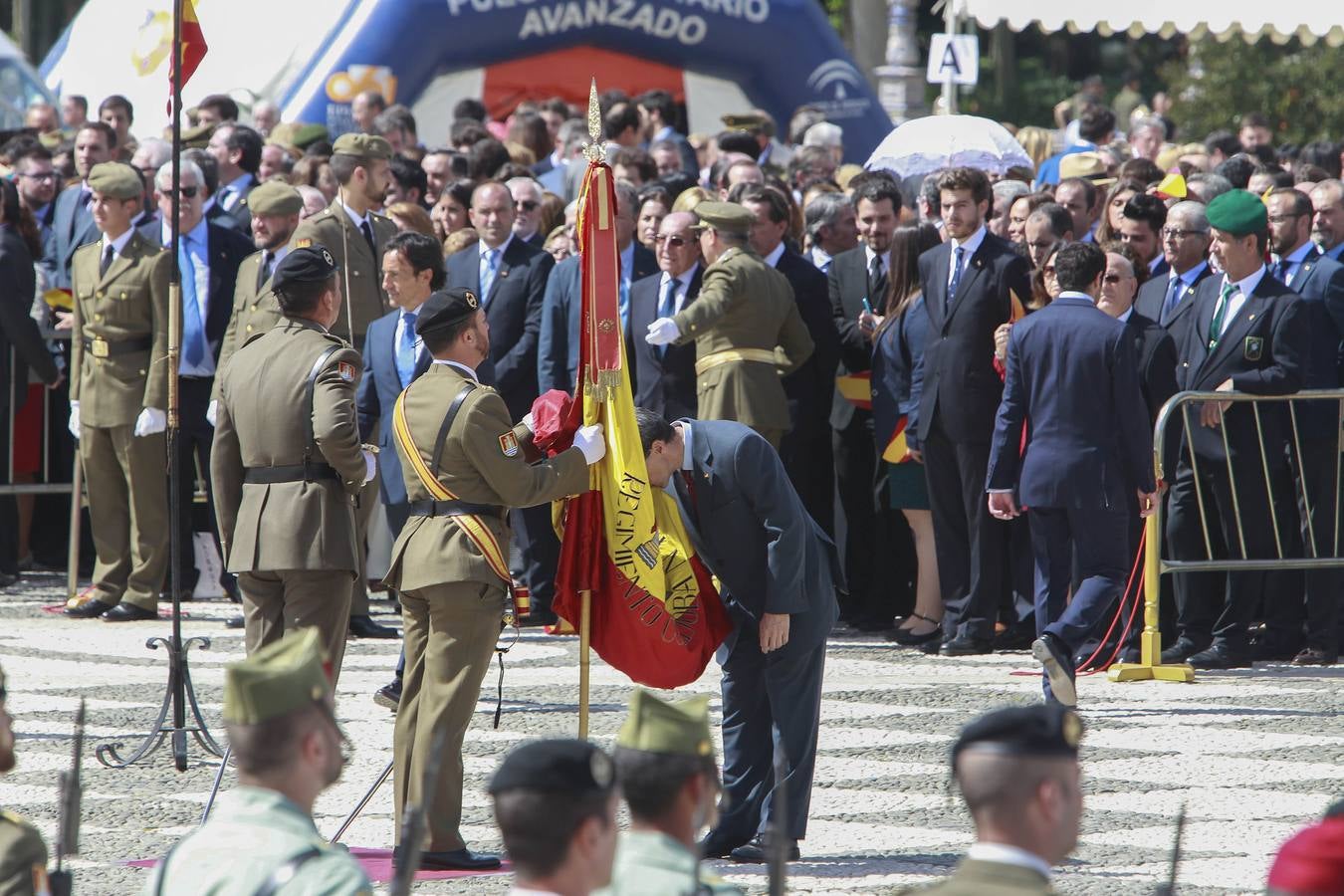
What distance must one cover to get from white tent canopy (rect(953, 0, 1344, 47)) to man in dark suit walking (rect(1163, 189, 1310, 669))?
4.42 metres

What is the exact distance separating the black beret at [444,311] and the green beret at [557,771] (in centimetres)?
333

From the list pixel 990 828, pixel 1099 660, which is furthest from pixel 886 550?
pixel 990 828

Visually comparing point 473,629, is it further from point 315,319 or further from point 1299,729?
point 1299,729

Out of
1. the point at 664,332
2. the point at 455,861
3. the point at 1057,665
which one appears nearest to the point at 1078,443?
the point at 1057,665

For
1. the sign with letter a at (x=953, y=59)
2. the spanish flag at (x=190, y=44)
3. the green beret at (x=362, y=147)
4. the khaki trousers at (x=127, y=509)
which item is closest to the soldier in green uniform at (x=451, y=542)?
the spanish flag at (x=190, y=44)

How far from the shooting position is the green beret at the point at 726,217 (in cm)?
1143

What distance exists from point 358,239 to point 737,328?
6.75 feet

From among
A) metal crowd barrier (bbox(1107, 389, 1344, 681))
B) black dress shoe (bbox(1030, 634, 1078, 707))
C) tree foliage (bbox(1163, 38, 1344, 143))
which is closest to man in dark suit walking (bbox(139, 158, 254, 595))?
metal crowd barrier (bbox(1107, 389, 1344, 681))

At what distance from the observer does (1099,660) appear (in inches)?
433

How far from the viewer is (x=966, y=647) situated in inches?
446

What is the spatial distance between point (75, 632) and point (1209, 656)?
5904mm

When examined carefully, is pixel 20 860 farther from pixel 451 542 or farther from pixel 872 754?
pixel 872 754

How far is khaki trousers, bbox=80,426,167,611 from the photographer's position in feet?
40.8

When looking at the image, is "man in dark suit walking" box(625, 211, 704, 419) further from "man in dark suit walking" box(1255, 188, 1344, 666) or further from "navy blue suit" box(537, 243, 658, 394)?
"man in dark suit walking" box(1255, 188, 1344, 666)
